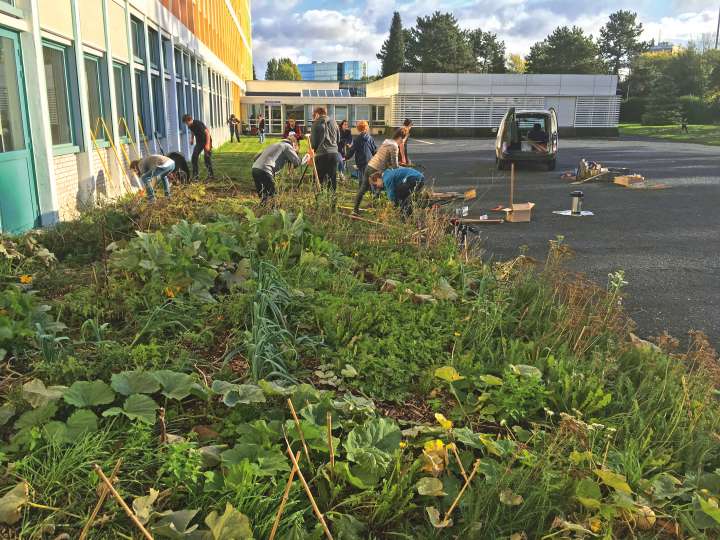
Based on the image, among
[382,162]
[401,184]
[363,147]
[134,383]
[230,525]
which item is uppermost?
[363,147]

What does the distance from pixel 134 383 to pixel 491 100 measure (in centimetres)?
4979

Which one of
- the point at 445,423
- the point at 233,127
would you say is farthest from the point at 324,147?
the point at 233,127

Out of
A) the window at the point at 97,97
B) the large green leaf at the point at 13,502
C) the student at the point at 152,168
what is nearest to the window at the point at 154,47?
the window at the point at 97,97

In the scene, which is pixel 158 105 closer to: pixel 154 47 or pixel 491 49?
pixel 154 47

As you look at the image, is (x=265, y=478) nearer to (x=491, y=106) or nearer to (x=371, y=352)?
(x=371, y=352)

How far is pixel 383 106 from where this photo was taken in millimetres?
52500

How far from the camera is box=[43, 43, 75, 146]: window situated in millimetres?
8938

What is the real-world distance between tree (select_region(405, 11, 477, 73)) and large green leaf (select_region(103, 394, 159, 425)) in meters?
81.9

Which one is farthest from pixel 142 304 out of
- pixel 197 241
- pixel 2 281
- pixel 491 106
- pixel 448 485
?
pixel 491 106

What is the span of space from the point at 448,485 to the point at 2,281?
4092 mm

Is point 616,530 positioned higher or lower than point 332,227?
lower

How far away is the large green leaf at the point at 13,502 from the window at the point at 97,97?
9685mm

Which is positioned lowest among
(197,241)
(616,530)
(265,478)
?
(616,530)

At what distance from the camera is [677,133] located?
49.4m
